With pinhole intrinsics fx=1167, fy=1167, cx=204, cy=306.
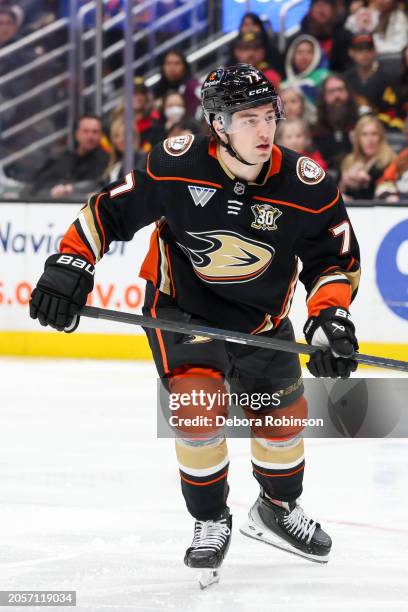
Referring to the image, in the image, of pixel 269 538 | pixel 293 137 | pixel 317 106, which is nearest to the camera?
pixel 269 538

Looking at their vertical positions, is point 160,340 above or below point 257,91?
below

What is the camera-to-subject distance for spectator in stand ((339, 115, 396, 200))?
6.38m

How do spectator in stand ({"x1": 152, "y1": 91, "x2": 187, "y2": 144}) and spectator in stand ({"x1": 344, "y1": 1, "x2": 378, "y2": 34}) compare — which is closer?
spectator in stand ({"x1": 152, "y1": 91, "x2": 187, "y2": 144})

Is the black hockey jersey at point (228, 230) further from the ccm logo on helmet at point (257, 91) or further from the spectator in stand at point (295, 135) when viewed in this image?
the spectator in stand at point (295, 135)

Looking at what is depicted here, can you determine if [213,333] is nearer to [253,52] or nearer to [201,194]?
[201,194]

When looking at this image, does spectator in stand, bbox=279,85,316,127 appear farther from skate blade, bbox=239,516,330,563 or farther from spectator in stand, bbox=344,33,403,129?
skate blade, bbox=239,516,330,563

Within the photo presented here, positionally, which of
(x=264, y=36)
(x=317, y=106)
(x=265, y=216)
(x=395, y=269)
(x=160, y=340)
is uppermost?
(x=264, y=36)

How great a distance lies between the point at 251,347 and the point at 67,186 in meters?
4.12

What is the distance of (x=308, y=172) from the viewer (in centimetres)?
289

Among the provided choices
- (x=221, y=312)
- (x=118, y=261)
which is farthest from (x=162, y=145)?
(x=118, y=261)

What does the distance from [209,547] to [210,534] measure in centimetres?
5

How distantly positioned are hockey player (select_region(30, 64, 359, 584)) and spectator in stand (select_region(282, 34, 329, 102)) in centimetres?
443

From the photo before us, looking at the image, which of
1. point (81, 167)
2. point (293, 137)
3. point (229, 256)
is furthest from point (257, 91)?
point (81, 167)

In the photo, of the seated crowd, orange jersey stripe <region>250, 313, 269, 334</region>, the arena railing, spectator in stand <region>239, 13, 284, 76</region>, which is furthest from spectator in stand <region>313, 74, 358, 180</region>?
orange jersey stripe <region>250, 313, 269, 334</region>
